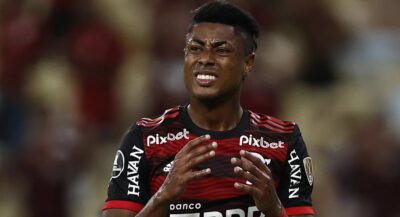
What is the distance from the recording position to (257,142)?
5719 millimetres

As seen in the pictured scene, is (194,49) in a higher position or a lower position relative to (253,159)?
higher

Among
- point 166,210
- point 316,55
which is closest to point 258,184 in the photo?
point 166,210

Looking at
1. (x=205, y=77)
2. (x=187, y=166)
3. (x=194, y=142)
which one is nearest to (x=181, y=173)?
(x=187, y=166)

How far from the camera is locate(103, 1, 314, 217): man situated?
5.57 metres

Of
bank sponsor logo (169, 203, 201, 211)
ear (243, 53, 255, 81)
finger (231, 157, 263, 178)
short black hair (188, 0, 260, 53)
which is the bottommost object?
bank sponsor logo (169, 203, 201, 211)

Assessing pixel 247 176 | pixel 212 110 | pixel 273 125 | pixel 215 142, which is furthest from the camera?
pixel 273 125

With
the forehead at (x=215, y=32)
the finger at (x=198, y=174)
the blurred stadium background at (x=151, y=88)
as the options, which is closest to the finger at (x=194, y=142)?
the finger at (x=198, y=174)

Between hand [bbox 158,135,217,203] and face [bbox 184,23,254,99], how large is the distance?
1.29 feet

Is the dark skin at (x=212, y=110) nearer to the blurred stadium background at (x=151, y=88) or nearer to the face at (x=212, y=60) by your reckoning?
the face at (x=212, y=60)

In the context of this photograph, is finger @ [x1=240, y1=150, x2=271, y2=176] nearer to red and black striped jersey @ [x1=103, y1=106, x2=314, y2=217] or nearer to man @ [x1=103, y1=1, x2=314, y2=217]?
man @ [x1=103, y1=1, x2=314, y2=217]

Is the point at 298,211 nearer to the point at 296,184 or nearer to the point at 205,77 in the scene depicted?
the point at 296,184

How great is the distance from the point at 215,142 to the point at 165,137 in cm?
39

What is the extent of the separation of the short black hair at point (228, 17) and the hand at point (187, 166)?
2.21 feet

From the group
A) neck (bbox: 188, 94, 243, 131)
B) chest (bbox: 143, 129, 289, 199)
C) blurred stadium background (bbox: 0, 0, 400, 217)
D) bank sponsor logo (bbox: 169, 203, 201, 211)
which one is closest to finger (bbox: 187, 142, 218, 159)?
chest (bbox: 143, 129, 289, 199)
